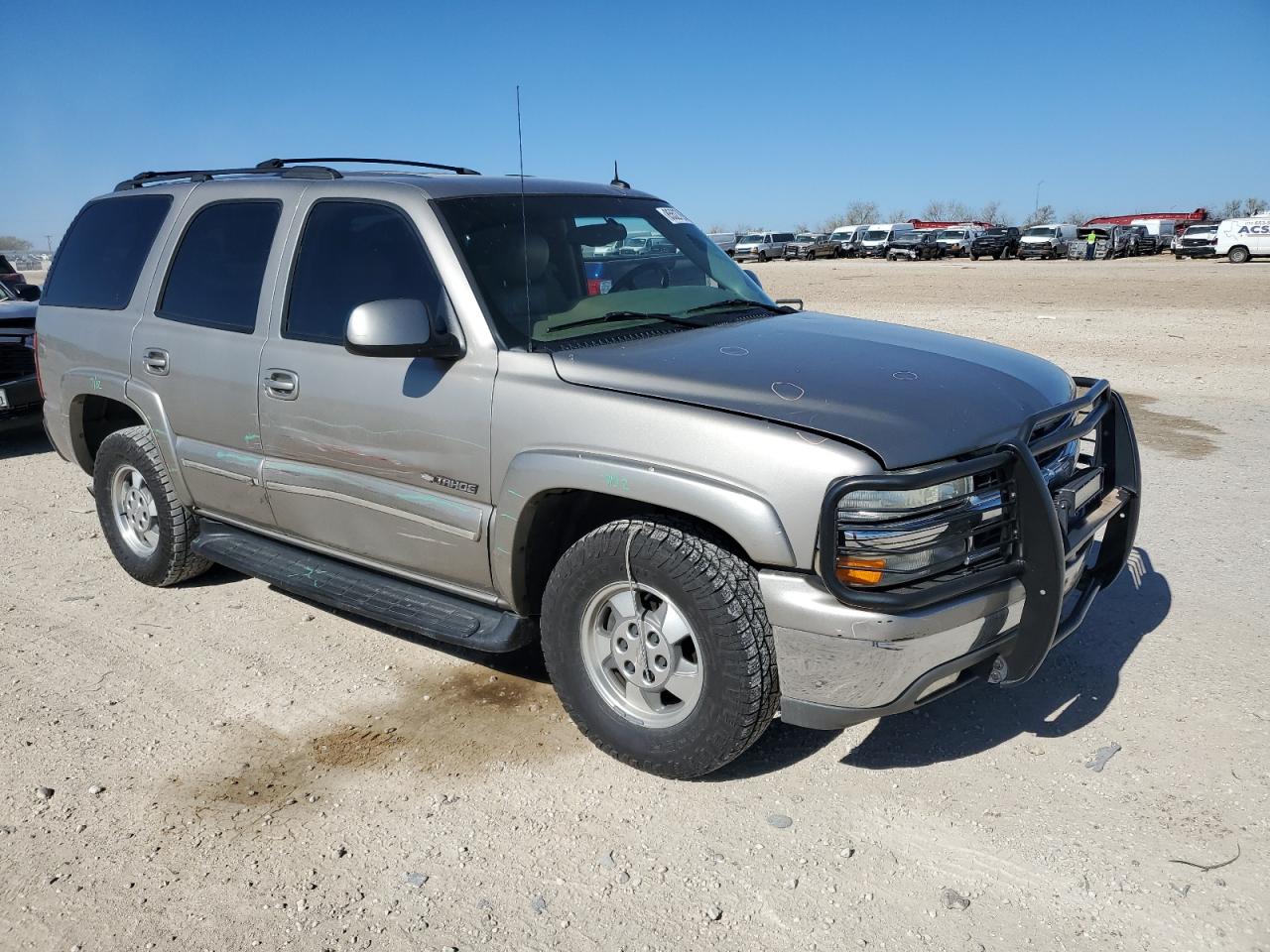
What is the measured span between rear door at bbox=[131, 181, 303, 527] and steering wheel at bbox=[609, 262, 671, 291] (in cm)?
144

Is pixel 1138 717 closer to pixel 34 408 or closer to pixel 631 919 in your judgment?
pixel 631 919

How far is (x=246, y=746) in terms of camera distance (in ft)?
12.2

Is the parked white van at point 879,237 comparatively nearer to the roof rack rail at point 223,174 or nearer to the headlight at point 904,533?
the roof rack rail at point 223,174

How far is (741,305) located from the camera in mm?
4363

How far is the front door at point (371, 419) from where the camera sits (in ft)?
12.0

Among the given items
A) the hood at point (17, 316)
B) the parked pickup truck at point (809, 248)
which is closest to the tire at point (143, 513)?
the hood at point (17, 316)

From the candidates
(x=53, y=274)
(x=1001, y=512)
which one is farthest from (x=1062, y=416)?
(x=53, y=274)

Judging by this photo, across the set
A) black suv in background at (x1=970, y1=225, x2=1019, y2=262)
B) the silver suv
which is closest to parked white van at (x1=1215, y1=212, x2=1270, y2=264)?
black suv in background at (x1=970, y1=225, x2=1019, y2=262)

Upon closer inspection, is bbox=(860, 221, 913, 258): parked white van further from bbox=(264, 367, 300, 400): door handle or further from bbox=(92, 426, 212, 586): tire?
bbox=(264, 367, 300, 400): door handle

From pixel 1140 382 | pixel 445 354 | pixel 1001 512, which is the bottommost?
pixel 1140 382

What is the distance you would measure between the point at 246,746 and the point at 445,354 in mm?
1588

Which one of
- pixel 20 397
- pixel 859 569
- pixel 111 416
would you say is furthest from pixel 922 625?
pixel 20 397

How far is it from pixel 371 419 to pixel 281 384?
0.58 metres

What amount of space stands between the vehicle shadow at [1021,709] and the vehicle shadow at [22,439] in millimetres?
7655
